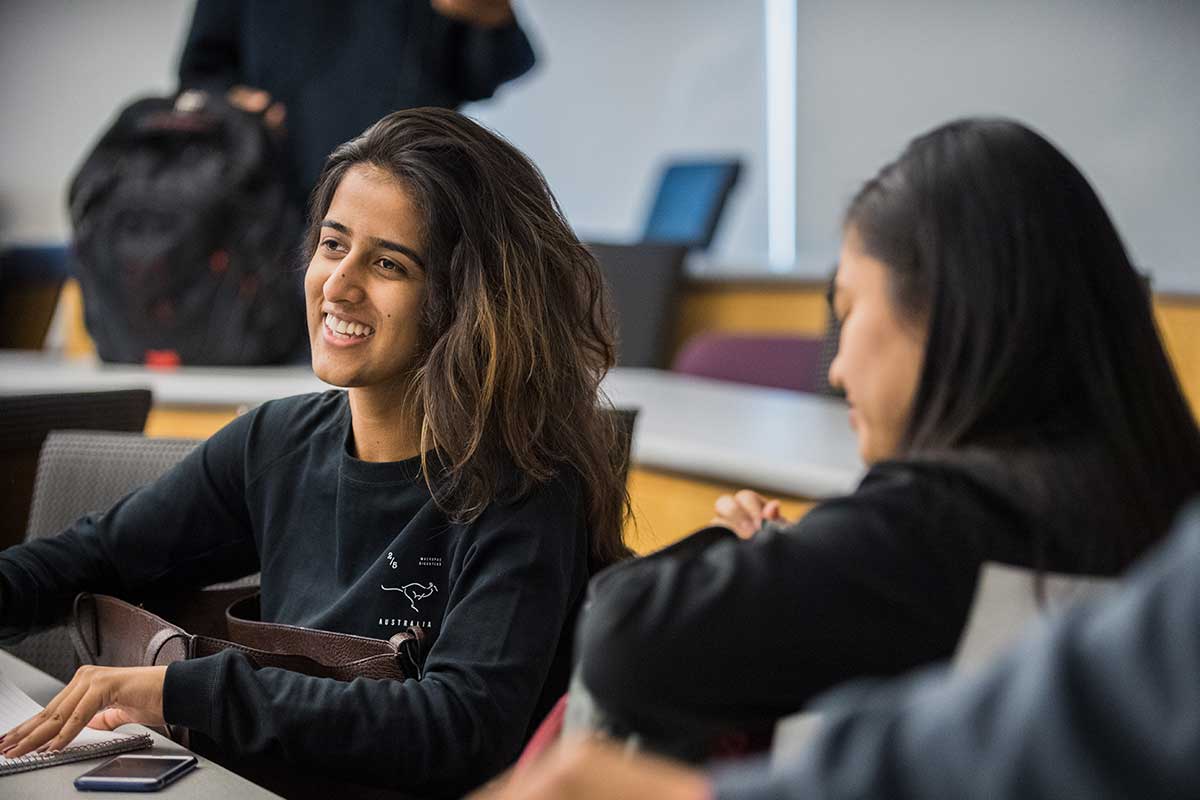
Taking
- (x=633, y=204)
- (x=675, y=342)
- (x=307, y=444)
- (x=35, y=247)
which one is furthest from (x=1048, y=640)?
(x=633, y=204)

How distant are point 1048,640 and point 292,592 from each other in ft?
3.47

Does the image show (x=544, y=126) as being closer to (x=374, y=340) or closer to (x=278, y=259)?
(x=278, y=259)

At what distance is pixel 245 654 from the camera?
1.19m

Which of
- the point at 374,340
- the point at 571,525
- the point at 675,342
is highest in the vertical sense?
the point at 374,340

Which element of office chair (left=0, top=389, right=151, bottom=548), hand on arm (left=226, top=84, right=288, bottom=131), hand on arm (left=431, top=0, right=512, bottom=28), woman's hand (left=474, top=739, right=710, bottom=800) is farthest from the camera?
hand on arm (left=226, top=84, right=288, bottom=131)

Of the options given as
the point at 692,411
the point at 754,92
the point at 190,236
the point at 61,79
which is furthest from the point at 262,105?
the point at 61,79

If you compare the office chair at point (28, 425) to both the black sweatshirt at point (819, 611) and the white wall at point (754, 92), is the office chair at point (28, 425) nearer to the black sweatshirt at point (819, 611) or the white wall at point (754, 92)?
the black sweatshirt at point (819, 611)

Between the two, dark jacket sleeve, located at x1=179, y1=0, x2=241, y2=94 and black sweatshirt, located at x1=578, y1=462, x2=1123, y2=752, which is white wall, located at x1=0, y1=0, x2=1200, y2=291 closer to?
dark jacket sleeve, located at x1=179, y1=0, x2=241, y2=94

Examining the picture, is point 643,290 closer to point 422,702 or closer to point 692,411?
point 692,411

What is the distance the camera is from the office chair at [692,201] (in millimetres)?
4391

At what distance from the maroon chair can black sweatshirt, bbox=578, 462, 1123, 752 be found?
88.2 inches

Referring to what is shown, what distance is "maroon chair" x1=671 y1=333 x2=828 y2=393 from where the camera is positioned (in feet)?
10.2

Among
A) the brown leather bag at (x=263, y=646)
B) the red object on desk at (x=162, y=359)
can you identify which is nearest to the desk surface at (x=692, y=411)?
the red object on desk at (x=162, y=359)

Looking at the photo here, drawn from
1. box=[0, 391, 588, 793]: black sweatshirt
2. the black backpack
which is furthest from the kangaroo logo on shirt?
the black backpack
